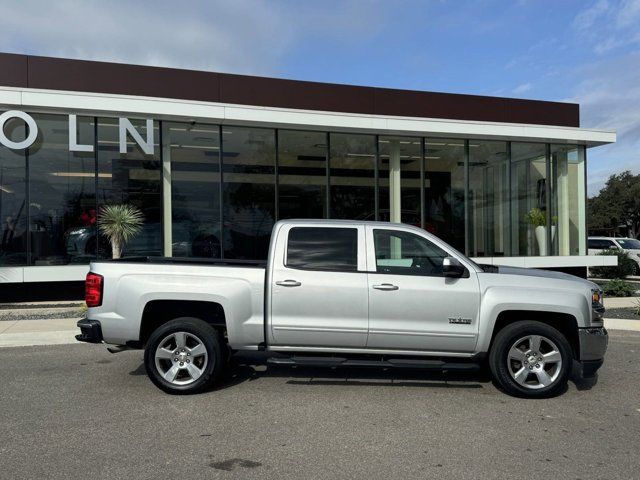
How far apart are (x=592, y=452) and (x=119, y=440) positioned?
395 cm

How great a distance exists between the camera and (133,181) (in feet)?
46.1

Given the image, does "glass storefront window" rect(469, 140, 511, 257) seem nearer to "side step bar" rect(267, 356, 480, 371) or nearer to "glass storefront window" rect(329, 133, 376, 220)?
"glass storefront window" rect(329, 133, 376, 220)

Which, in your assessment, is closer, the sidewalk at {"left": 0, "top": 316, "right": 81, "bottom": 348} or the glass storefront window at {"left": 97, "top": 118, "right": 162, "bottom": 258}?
the sidewalk at {"left": 0, "top": 316, "right": 81, "bottom": 348}

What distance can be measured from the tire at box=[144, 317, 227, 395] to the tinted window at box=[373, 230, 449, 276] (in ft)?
6.78

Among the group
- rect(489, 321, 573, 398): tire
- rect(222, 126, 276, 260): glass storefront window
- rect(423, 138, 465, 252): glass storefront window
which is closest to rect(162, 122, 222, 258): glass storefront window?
rect(222, 126, 276, 260): glass storefront window

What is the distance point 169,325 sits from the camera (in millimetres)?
→ 5648

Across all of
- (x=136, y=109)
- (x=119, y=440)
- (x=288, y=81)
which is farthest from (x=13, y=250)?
(x=119, y=440)

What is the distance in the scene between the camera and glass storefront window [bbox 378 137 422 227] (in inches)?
656

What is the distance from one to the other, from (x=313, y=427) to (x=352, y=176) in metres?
12.4

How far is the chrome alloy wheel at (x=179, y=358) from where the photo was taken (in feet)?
18.4

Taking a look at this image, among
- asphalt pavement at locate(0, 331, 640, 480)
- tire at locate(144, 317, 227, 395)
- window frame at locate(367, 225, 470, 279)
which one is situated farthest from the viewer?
window frame at locate(367, 225, 470, 279)

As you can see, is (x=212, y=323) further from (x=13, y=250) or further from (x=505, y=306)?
(x=13, y=250)

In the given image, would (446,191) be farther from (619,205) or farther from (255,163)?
(619,205)

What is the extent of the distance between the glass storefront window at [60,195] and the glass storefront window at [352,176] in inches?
275
